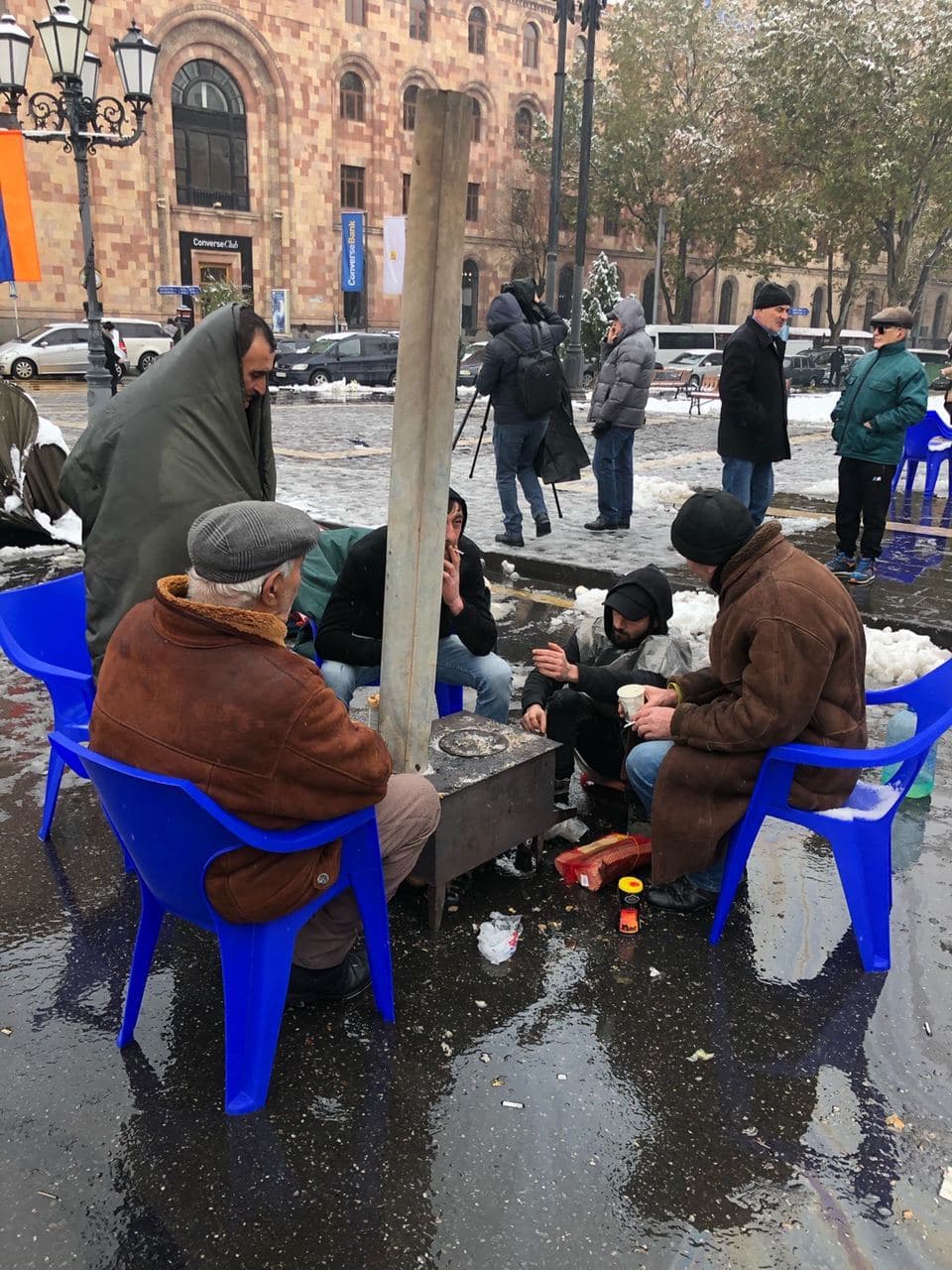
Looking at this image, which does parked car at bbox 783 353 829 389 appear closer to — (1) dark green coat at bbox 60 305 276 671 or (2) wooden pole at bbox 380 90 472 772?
(1) dark green coat at bbox 60 305 276 671

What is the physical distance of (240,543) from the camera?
2.13m

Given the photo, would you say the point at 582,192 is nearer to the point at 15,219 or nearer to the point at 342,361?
the point at 342,361

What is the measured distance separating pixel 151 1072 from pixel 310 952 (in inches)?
18.2

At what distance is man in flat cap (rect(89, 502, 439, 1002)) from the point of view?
2.06 m

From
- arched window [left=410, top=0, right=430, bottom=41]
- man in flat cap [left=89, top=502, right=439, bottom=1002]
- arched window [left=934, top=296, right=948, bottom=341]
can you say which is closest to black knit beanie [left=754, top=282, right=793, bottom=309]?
man in flat cap [left=89, top=502, right=439, bottom=1002]

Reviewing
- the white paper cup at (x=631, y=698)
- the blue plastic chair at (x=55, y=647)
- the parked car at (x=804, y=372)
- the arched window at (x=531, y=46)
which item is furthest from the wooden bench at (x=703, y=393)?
the arched window at (x=531, y=46)

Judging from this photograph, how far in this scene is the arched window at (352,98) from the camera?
126 feet

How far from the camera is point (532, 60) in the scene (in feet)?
145

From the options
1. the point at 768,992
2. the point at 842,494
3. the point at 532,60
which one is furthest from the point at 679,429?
the point at 532,60

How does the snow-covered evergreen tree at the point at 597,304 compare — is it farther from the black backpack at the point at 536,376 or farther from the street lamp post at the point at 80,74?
the black backpack at the point at 536,376

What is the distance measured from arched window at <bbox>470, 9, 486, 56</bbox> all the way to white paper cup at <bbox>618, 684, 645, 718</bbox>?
151 ft

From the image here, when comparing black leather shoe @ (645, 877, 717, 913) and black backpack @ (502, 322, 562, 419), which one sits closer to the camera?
black leather shoe @ (645, 877, 717, 913)

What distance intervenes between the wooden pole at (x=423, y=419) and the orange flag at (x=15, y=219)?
9.68m

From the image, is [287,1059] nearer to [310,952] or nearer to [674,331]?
[310,952]
